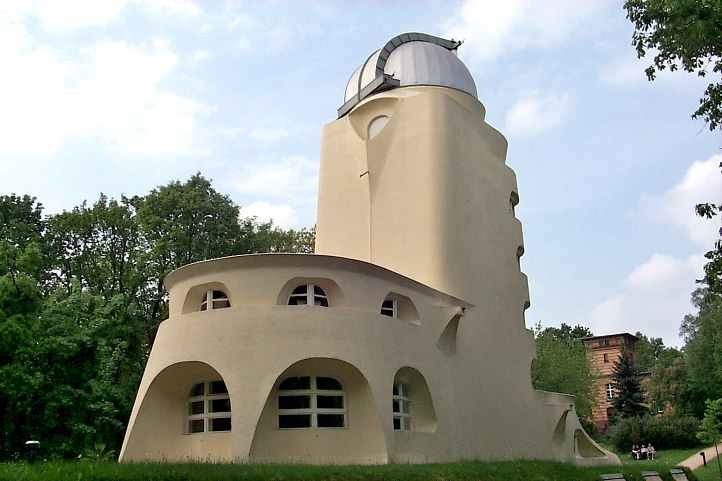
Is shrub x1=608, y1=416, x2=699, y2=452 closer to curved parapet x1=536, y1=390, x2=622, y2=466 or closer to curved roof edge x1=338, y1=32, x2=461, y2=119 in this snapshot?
curved parapet x1=536, y1=390, x2=622, y2=466

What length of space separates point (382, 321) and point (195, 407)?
5760 mm

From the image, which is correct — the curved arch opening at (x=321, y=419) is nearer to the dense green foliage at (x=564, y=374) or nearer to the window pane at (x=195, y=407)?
the window pane at (x=195, y=407)

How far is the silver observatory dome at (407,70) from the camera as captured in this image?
2831 centimetres

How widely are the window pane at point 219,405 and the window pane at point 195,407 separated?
1.65 ft

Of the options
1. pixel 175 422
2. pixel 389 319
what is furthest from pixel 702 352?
pixel 175 422

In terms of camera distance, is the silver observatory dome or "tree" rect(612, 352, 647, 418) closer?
the silver observatory dome

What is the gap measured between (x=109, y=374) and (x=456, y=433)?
12.7 metres

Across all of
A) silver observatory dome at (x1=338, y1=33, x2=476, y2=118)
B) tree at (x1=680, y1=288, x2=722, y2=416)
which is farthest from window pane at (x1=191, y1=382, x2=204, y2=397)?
tree at (x1=680, y1=288, x2=722, y2=416)

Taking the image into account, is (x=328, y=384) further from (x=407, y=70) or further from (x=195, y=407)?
(x=407, y=70)

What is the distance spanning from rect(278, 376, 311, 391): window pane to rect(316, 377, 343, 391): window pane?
0.31m

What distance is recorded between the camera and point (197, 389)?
20078mm

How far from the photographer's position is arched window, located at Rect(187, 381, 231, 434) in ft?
63.2

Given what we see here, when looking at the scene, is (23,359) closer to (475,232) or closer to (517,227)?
(475,232)

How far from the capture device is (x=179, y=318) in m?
19.6
